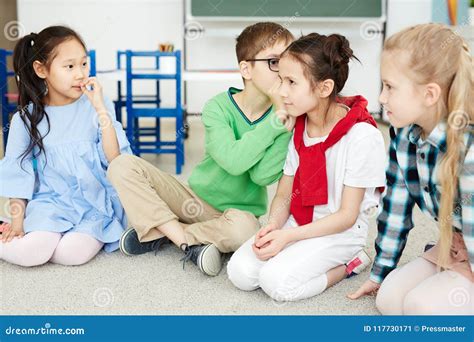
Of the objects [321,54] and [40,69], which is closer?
[321,54]

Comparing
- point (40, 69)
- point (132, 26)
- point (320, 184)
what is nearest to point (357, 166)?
point (320, 184)

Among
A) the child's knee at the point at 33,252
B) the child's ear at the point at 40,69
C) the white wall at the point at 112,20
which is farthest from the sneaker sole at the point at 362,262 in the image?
the white wall at the point at 112,20

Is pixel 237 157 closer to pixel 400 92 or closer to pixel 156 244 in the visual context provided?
pixel 156 244

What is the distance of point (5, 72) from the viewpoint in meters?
2.98

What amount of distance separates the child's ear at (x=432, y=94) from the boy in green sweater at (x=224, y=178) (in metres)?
0.44

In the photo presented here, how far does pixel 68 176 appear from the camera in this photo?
5.67 ft

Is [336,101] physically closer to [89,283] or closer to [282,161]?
[282,161]

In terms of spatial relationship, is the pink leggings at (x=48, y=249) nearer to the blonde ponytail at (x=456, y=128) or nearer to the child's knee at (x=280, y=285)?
the child's knee at (x=280, y=285)

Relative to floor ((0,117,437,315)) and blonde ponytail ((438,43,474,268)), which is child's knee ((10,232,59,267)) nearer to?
floor ((0,117,437,315))

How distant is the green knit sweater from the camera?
60.3 inches

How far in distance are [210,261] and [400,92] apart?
660 mm

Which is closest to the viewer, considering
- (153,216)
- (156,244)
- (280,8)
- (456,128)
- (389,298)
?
(456,128)
